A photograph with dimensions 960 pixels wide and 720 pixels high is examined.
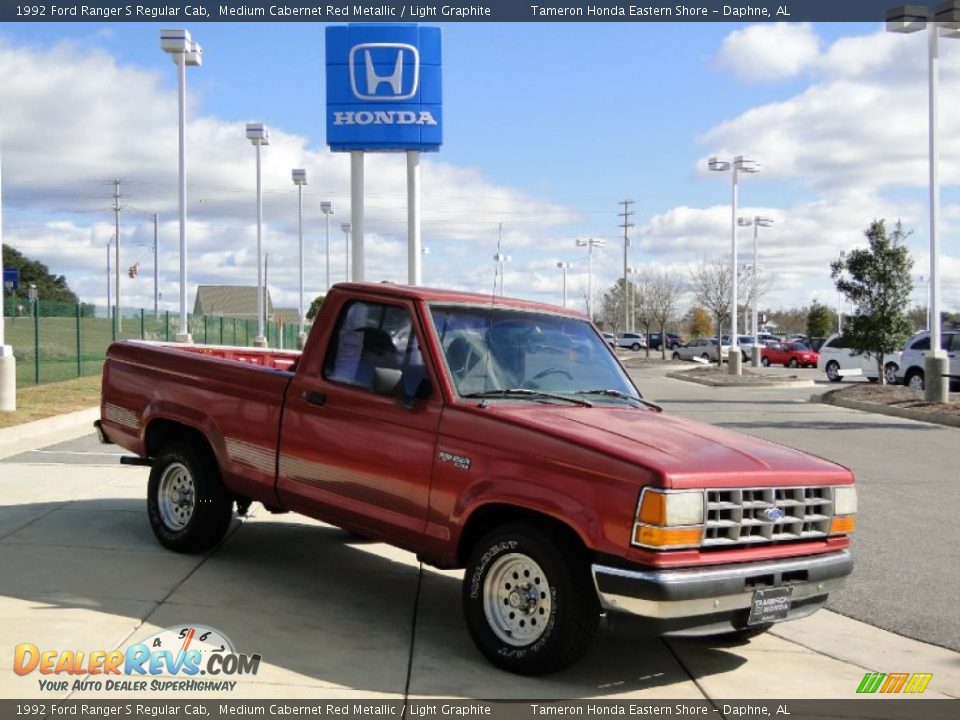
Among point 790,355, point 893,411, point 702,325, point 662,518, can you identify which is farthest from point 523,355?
point 702,325

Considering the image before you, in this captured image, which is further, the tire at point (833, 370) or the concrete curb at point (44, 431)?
the tire at point (833, 370)

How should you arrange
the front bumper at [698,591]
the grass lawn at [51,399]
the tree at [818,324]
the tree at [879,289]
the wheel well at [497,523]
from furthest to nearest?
the tree at [818,324] < the tree at [879,289] < the grass lawn at [51,399] < the wheel well at [497,523] < the front bumper at [698,591]

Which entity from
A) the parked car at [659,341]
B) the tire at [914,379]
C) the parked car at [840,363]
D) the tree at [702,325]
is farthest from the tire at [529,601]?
the tree at [702,325]

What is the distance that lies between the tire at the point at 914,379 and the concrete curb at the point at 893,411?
240cm

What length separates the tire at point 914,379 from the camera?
27484mm

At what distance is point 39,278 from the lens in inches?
4464

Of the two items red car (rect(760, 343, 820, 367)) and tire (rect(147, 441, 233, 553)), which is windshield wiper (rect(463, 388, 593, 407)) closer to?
tire (rect(147, 441, 233, 553))

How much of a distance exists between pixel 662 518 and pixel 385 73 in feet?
58.3

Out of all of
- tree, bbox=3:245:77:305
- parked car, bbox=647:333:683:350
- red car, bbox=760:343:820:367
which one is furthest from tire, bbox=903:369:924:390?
tree, bbox=3:245:77:305

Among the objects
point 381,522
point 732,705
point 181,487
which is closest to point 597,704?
point 732,705

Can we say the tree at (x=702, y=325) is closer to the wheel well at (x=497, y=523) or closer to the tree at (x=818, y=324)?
the tree at (x=818, y=324)

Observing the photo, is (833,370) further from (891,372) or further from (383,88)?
(383,88)

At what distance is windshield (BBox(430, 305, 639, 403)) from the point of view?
6047 millimetres

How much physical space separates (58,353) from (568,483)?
30.7 meters
